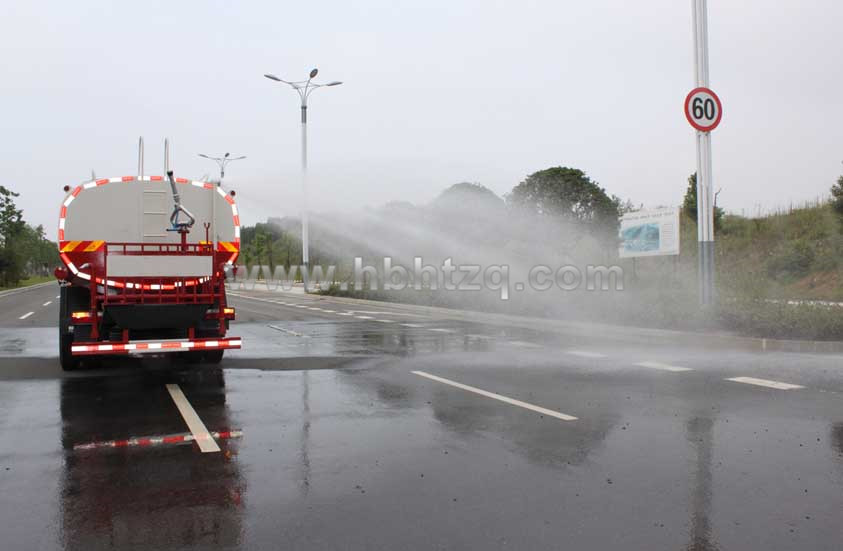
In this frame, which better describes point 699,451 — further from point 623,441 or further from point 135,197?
point 135,197

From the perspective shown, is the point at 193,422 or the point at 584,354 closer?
the point at 193,422

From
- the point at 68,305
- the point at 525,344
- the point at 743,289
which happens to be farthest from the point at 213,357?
the point at 743,289

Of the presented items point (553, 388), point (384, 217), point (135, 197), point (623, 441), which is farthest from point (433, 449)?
point (384, 217)

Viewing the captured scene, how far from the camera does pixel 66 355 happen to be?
33.4 ft

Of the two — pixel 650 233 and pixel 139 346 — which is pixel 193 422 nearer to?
pixel 139 346

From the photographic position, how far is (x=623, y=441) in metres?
6.10

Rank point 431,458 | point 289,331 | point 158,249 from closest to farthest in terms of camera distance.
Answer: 1. point 431,458
2. point 158,249
3. point 289,331

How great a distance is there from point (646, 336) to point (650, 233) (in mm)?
6401

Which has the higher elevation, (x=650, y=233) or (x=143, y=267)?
(x=650, y=233)

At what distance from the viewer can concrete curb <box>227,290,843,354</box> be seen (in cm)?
1263

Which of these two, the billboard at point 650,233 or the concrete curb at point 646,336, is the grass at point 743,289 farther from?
the billboard at point 650,233

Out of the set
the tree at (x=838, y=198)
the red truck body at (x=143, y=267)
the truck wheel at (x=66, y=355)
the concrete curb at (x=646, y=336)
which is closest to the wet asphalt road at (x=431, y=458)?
the truck wheel at (x=66, y=355)

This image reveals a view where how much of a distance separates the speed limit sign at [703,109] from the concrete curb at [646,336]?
4485 millimetres

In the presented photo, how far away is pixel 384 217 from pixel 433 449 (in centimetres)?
2093
